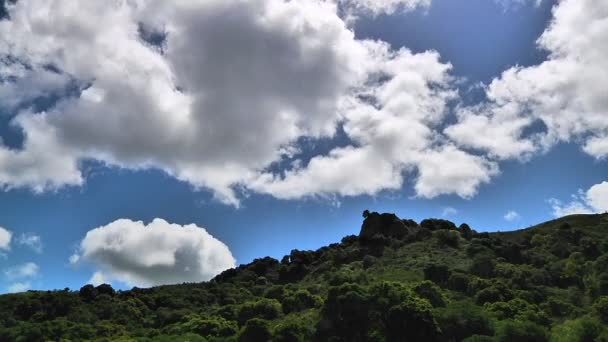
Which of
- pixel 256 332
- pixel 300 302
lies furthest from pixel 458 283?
pixel 256 332

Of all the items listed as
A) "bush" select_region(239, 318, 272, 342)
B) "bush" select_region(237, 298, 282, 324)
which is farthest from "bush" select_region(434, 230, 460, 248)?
"bush" select_region(239, 318, 272, 342)

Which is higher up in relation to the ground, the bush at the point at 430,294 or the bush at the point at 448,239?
the bush at the point at 448,239

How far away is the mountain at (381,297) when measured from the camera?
255 ft

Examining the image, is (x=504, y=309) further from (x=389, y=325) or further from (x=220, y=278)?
(x=220, y=278)

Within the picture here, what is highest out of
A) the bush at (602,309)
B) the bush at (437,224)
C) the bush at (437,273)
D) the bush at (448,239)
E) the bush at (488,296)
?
the bush at (437,224)

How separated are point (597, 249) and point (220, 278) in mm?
107507

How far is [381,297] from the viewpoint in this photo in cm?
8275

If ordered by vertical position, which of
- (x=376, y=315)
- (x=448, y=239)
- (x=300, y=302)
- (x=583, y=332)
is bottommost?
(x=583, y=332)

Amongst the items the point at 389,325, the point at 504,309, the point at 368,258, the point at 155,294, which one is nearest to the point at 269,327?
the point at 389,325

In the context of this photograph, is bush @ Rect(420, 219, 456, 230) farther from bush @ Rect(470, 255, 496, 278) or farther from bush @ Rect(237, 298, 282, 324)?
bush @ Rect(237, 298, 282, 324)

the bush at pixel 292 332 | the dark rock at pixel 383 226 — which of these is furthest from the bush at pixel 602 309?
the dark rock at pixel 383 226

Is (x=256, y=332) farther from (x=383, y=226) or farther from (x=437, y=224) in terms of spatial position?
(x=437, y=224)

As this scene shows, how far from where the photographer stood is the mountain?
77875 millimetres

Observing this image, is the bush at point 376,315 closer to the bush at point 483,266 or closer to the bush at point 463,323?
the bush at point 463,323
